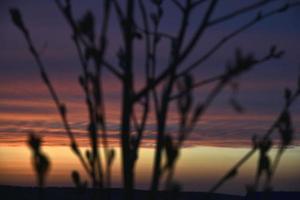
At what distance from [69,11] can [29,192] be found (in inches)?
233

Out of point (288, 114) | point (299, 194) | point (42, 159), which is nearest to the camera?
point (42, 159)

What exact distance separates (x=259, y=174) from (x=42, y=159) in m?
1.03

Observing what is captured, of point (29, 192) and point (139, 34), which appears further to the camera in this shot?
point (29, 192)

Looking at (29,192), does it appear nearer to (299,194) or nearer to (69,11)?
(299,194)

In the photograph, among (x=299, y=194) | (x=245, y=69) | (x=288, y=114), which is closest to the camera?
(x=245, y=69)

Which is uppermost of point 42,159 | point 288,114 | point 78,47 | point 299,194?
point 299,194

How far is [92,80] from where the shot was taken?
2275 mm

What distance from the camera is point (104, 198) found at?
2.30 metres

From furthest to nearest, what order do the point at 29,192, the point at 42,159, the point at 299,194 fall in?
the point at 29,192, the point at 299,194, the point at 42,159

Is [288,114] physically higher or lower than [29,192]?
lower

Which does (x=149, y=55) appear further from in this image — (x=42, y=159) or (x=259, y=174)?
(x=42, y=159)

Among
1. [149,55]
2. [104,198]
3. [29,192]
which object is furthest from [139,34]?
[29,192]

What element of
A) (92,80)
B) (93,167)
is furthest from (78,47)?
(93,167)

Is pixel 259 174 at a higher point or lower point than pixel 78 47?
lower
